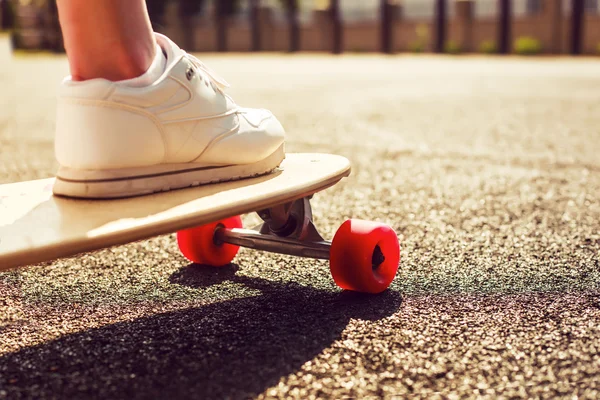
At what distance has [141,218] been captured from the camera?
1316 millimetres

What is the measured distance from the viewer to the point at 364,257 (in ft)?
5.41

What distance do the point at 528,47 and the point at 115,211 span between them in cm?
2274

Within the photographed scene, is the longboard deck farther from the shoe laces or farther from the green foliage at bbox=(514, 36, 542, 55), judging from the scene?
the green foliage at bbox=(514, 36, 542, 55)

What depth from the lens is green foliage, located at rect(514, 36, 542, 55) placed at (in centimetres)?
2239

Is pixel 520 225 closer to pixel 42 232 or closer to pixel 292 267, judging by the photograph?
pixel 292 267

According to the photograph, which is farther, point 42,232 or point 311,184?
point 311,184

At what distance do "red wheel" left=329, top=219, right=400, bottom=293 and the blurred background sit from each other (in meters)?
20.3

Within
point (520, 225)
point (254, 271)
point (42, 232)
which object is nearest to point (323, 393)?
point (42, 232)

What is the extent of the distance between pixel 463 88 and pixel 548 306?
7.23 m

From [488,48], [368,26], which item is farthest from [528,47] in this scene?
[368,26]

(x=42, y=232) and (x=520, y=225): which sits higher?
(x=42, y=232)

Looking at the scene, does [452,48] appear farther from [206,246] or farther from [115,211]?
[115,211]

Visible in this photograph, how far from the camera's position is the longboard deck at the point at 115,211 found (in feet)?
3.93

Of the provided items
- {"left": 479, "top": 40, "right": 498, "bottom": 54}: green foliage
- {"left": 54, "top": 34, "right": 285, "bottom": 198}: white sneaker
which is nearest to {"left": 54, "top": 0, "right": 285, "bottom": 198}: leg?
{"left": 54, "top": 34, "right": 285, "bottom": 198}: white sneaker
